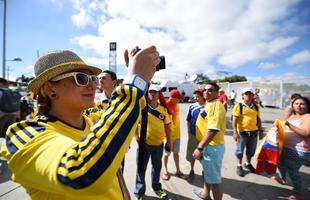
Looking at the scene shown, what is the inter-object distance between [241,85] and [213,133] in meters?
24.2

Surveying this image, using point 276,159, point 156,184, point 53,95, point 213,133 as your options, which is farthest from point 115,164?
point 276,159

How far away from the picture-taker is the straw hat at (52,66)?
113 centimetres

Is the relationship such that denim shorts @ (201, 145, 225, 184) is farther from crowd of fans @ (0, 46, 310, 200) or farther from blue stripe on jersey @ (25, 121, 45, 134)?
blue stripe on jersey @ (25, 121, 45, 134)

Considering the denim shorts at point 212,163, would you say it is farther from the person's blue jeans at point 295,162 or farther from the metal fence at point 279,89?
the metal fence at point 279,89

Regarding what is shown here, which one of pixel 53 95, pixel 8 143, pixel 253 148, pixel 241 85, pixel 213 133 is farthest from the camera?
pixel 241 85

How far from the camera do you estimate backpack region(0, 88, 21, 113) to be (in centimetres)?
472

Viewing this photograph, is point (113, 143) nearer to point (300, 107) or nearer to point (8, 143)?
point (8, 143)

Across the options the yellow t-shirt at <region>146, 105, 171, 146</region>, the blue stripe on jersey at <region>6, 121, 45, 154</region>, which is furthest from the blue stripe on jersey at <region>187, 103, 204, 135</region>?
the blue stripe on jersey at <region>6, 121, 45, 154</region>

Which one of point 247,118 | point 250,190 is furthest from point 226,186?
point 247,118

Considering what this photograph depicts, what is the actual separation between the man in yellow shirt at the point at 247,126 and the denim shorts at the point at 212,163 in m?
1.74

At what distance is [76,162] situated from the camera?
0.71 metres

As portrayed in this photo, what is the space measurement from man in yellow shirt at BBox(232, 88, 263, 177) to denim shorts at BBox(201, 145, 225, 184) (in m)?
1.74

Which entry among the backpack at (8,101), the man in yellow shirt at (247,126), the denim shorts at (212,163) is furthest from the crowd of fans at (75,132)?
the backpack at (8,101)

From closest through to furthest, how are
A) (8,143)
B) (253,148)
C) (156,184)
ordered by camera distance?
(8,143), (156,184), (253,148)
